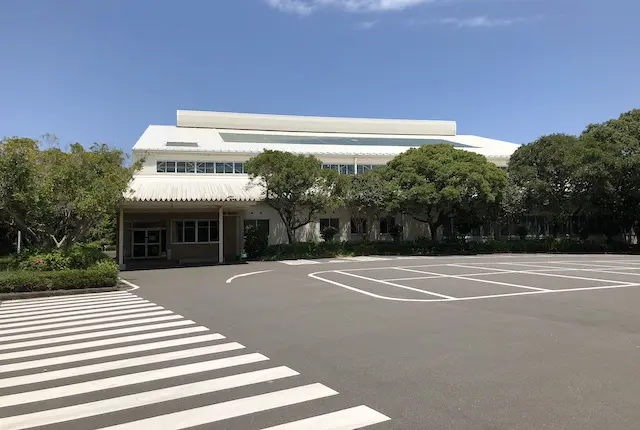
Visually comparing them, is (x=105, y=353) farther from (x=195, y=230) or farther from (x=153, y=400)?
(x=195, y=230)

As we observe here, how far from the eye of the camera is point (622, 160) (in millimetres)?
29969

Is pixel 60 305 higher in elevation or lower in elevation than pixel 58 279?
lower

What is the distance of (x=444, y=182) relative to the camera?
30.2 meters

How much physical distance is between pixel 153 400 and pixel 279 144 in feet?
117

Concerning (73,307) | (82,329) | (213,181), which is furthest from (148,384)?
(213,181)

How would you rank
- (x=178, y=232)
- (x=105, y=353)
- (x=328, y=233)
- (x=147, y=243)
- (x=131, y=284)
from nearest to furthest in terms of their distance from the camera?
(x=105, y=353) < (x=131, y=284) < (x=178, y=232) < (x=147, y=243) < (x=328, y=233)

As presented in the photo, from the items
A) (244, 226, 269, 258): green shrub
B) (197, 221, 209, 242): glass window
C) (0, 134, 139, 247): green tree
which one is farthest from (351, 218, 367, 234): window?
(0, 134, 139, 247): green tree

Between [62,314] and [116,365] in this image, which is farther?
[62,314]

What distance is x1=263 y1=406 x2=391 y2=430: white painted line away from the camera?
3979mm

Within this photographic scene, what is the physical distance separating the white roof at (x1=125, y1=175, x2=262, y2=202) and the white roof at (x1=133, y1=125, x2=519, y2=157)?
2279mm

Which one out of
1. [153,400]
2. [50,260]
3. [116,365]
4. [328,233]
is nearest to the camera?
[153,400]

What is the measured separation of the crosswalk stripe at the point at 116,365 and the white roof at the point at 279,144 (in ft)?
91.1

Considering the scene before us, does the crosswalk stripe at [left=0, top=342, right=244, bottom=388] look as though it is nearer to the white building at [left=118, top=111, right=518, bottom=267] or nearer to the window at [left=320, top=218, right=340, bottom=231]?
the white building at [left=118, top=111, right=518, bottom=267]

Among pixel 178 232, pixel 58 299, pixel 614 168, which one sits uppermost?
pixel 614 168
